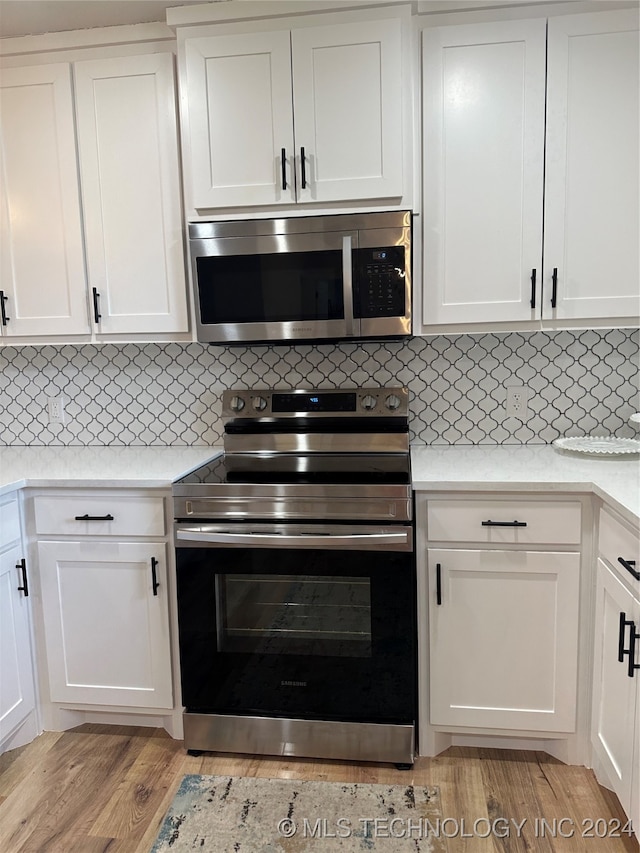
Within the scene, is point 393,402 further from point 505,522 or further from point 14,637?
point 14,637

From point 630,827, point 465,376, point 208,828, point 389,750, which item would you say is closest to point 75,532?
point 208,828

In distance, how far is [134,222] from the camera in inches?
81.5

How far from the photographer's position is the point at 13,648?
1922 mm

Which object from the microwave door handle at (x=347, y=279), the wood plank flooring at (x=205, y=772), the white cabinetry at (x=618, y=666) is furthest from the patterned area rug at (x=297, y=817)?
the microwave door handle at (x=347, y=279)

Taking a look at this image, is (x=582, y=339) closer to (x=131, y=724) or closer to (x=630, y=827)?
(x=630, y=827)

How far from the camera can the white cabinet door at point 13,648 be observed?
188 centimetres

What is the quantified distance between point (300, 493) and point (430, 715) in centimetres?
84

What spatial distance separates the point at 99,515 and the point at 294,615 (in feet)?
2.35

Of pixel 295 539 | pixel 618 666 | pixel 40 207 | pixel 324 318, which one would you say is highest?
pixel 40 207

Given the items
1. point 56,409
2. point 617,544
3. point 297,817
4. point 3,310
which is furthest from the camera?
point 56,409

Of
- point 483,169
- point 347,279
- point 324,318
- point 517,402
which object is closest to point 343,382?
point 324,318

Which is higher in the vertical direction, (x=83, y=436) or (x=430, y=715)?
(x=83, y=436)

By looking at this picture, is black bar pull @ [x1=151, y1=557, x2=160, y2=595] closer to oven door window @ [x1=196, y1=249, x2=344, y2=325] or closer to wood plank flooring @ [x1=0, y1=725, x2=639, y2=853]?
wood plank flooring @ [x1=0, y1=725, x2=639, y2=853]

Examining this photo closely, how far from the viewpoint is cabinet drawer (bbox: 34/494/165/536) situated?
1896 millimetres
